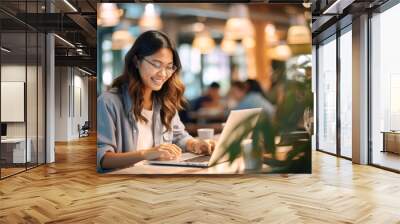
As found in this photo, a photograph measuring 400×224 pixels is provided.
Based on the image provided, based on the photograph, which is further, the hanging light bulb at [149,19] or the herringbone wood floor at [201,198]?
the hanging light bulb at [149,19]

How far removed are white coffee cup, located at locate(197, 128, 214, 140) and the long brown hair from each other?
0.51 meters

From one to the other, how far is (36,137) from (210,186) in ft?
13.2

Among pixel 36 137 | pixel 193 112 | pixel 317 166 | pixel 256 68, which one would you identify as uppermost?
pixel 256 68

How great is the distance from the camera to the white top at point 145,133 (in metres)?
6.32

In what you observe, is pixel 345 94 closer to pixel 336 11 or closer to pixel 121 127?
pixel 336 11

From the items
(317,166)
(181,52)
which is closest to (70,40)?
(181,52)

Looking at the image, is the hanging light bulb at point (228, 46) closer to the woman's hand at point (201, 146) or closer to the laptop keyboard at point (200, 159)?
the woman's hand at point (201, 146)

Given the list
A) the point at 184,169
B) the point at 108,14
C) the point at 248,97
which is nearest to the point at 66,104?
the point at 108,14

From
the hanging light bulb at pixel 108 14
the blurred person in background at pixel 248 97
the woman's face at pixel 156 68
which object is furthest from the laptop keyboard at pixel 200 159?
the hanging light bulb at pixel 108 14

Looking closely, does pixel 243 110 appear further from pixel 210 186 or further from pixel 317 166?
pixel 317 166

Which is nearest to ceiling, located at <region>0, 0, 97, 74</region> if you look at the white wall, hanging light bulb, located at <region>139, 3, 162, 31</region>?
hanging light bulb, located at <region>139, 3, 162, 31</region>

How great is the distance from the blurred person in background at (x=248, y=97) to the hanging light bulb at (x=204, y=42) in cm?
72

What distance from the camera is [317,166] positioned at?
7777 millimetres

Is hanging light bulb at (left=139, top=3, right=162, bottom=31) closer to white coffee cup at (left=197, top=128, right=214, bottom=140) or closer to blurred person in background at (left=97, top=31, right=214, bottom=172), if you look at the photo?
blurred person in background at (left=97, top=31, right=214, bottom=172)
